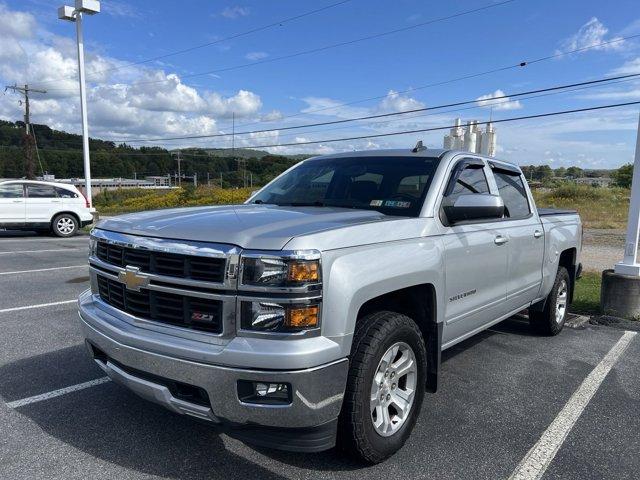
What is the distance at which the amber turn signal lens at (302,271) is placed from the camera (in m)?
2.47

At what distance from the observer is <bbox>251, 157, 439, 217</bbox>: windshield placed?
12.2 ft

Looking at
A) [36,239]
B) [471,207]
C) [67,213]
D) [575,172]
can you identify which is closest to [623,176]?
[575,172]

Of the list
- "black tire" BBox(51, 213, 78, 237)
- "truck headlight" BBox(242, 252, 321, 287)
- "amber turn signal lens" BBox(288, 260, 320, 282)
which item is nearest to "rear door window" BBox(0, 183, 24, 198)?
"black tire" BBox(51, 213, 78, 237)

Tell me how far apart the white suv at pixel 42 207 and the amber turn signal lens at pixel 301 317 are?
48.6 feet

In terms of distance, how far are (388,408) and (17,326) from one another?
449cm

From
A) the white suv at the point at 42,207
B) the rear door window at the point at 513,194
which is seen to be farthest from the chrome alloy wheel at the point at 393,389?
the white suv at the point at 42,207

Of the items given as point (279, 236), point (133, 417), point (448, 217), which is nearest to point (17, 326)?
point (133, 417)

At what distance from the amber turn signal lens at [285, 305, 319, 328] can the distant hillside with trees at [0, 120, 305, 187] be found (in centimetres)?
8177

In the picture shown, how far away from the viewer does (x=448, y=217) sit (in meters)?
3.56

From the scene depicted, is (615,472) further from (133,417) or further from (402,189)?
(133,417)

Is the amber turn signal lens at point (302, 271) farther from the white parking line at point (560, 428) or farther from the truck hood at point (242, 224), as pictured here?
the white parking line at point (560, 428)

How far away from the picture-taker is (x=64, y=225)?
15539mm

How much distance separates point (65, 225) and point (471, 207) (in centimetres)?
1497

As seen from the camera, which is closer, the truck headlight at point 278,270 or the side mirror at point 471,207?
the truck headlight at point 278,270
